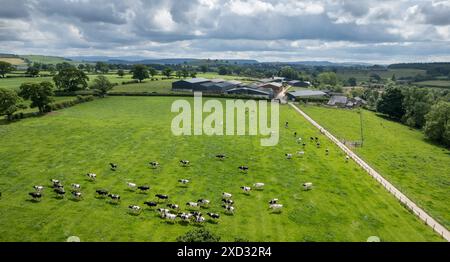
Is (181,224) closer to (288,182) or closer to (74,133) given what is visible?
(288,182)

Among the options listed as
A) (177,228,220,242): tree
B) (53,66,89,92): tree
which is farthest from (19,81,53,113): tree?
(177,228,220,242): tree

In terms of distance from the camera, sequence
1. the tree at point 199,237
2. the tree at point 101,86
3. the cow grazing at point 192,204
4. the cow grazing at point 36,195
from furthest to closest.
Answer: the tree at point 101,86 < the cow grazing at point 36,195 < the cow grazing at point 192,204 < the tree at point 199,237

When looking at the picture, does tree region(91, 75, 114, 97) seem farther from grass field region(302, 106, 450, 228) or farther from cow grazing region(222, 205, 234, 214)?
cow grazing region(222, 205, 234, 214)

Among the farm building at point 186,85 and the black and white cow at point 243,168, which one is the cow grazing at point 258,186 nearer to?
the black and white cow at point 243,168

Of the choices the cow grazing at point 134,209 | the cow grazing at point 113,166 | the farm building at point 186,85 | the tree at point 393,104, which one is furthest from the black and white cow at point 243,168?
the farm building at point 186,85
